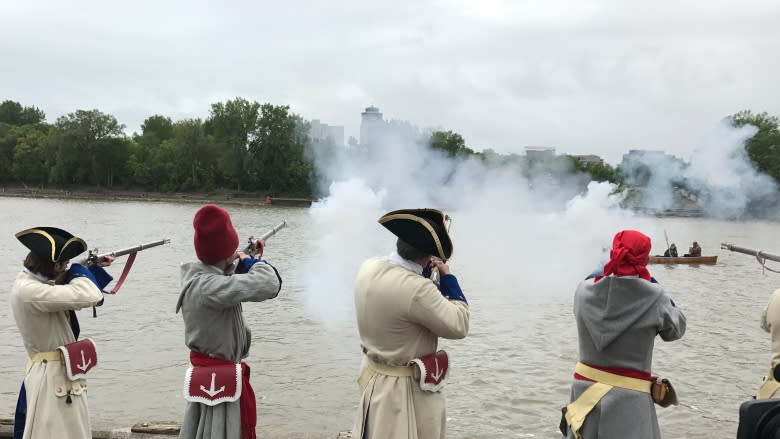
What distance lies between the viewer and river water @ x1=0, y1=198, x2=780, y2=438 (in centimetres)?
1091

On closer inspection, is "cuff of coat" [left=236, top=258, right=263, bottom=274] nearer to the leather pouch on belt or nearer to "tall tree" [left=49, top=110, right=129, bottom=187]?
the leather pouch on belt

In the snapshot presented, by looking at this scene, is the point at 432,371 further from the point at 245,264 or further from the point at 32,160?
the point at 32,160

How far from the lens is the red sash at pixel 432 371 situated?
14.7ft

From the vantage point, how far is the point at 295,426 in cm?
1030

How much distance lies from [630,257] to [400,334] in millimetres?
1608

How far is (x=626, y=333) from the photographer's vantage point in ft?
14.8

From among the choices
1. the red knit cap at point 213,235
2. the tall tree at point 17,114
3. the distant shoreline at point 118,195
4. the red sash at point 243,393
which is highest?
the tall tree at point 17,114

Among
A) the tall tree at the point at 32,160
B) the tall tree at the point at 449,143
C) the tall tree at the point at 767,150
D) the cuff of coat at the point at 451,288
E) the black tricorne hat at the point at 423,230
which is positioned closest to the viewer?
the black tricorne hat at the point at 423,230

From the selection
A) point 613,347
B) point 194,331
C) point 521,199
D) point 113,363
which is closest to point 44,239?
point 194,331

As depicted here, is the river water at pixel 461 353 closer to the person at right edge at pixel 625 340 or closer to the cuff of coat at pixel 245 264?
the person at right edge at pixel 625 340

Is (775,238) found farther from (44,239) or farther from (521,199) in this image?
(44,239)

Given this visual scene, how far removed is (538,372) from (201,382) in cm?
1000

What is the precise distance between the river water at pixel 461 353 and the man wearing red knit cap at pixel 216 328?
230 inches

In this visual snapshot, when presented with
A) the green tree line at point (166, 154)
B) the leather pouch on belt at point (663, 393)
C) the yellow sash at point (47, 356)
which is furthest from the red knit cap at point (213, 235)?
the green tree line at point (166, 154)
